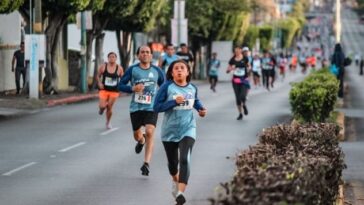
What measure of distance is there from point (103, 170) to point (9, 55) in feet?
69.6

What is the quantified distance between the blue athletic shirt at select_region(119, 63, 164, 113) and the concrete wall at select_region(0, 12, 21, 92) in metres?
20.3

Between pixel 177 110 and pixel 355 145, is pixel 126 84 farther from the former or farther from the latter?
pixel 355 145

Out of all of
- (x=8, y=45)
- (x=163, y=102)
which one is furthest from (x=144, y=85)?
(x=8, y=45)

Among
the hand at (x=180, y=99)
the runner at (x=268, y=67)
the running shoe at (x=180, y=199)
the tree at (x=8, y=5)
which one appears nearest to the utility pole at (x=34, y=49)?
the tree at (x=8, y=5)

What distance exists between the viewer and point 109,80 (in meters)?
19.8

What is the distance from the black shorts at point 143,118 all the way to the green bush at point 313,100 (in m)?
5.67

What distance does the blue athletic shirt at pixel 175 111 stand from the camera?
1076 centimetres

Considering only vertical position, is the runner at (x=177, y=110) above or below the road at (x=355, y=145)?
above

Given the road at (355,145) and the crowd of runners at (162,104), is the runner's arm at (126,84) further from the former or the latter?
the road at (355,145)

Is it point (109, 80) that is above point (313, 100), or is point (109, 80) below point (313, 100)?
above

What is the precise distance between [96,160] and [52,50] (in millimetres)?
18181

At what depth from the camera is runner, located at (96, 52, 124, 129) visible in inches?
768

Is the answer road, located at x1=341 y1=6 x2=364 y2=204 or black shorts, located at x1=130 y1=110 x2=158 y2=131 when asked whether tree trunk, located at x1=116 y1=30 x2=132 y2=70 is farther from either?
black shorts, located at x1=130 y1=110 x2=158 y2=131

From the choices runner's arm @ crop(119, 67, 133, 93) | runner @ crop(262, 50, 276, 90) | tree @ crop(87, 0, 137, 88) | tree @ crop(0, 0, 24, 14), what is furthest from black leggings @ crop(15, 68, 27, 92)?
runner's arm @ crop(119, 67, 133, 93)
